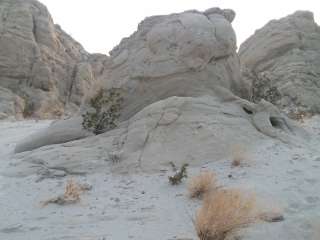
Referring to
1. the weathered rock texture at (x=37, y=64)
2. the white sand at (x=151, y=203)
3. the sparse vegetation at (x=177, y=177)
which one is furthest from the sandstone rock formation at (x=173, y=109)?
the weathered rock texture at (x=37, y=64)

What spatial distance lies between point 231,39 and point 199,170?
170 inches

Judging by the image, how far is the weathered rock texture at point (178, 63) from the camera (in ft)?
30.8

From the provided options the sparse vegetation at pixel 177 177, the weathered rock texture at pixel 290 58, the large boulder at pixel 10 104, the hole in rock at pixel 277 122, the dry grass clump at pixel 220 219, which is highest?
the dry grass clump at pixel 220 219

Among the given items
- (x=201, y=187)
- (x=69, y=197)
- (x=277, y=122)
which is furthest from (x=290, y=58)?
(x=69, y=197)

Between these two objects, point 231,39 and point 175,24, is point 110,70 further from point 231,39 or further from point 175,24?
point 231,39

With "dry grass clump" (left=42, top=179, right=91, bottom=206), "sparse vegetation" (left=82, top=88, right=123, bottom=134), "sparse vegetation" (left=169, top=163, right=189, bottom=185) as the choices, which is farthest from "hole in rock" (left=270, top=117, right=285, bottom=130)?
"dry grass clump" (left=42, top=179, right=91, bottom=206)

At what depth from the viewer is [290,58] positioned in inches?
721

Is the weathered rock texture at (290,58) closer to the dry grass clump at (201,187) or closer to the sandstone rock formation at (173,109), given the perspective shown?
the sandstone rock formation at (173,109)

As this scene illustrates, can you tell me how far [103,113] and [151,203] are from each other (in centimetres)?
380

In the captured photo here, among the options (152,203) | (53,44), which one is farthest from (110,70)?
(53,44)

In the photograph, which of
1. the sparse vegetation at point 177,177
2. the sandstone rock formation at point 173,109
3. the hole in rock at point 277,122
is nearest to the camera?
the sparse vegetation at point 177,177

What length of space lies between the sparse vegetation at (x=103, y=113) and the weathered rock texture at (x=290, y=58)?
5.28 meters

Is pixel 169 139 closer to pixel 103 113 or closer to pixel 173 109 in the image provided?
pixel 173 109

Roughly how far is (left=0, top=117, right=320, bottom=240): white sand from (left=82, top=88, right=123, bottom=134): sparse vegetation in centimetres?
232
